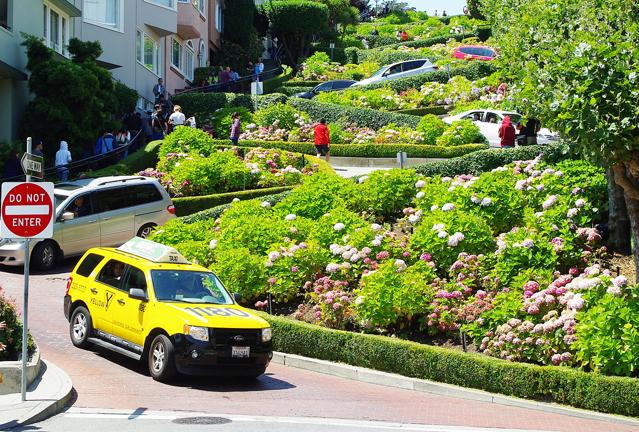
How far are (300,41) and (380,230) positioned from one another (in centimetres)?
5431

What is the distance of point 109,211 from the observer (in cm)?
2375

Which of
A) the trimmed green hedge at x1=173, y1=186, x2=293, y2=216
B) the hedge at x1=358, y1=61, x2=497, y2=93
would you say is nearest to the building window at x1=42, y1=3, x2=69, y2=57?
the trimmed green hedge at x1=173, y1=186, x2=293, y2=216

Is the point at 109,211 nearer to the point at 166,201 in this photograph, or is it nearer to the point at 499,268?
the point at 166,201

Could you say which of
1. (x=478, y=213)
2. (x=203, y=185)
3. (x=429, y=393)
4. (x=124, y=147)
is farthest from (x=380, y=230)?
(x=124, y=147)

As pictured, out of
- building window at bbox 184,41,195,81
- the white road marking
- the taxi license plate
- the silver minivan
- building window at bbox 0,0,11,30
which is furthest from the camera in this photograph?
building window at bbox 184,41,195,81

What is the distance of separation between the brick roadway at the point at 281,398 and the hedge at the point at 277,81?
4092 cm

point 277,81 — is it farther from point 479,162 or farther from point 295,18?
point 479,162

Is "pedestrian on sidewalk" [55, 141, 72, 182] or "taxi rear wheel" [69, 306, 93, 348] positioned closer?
"taxi rear wheel" [69, 306, 93, 348]

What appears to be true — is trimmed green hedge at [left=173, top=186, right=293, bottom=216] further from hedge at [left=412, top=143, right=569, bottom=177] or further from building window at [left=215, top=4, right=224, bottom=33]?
building window at [left=215, top=4, right=224, bottom=33]

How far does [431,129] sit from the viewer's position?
3500cm

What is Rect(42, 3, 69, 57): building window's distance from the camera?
34000 millimetres

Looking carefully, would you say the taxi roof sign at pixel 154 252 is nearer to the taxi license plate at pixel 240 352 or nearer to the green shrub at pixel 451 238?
the taxi license plate at pixel 240 352

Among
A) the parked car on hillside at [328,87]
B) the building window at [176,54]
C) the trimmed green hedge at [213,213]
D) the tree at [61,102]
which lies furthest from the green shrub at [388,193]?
the building window at [176,54]

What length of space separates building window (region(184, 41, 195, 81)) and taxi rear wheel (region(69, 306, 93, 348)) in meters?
38.1
